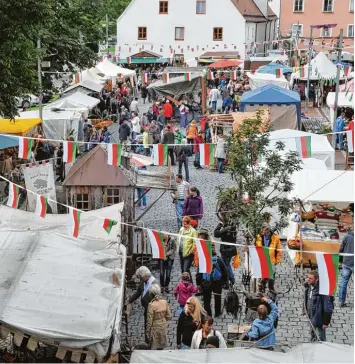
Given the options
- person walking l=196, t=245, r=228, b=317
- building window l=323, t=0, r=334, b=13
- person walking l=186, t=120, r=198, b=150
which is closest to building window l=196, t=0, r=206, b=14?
building window l=323, t=0, r=334, b=13

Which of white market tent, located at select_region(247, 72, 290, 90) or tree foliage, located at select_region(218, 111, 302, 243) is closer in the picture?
tree foliage, located at select_region(218, 111, 302, 243)

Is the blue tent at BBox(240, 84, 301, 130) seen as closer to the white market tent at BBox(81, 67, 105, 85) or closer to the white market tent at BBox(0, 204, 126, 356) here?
the white market tent at BBox(81, 67, 105, 85)

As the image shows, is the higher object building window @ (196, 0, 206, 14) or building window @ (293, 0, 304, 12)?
building window @ (293, 0, 304, 12)

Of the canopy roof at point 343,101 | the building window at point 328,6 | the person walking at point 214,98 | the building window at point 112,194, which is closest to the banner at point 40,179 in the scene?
the building window at point 112,194

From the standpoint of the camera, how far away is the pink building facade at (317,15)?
220 feet

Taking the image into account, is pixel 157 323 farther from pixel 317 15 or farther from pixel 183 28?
pixel 317 15

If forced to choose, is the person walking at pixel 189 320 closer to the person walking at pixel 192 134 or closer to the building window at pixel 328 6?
the person walking at pixel 192 134

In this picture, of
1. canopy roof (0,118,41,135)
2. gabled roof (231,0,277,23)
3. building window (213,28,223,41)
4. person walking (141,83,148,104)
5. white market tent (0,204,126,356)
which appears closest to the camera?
white market tent (0,204,126,356)

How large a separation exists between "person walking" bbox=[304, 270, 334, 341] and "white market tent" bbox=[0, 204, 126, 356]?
2659 mm

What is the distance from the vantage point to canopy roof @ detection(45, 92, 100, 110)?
89.1 ft

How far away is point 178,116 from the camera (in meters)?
33.2

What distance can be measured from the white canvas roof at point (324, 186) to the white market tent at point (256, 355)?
7533 millimetres

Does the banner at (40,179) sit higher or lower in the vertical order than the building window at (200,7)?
lower

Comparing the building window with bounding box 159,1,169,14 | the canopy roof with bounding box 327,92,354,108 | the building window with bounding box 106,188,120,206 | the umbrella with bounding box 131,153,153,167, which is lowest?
the building window with bounding box 106,188,120,206
